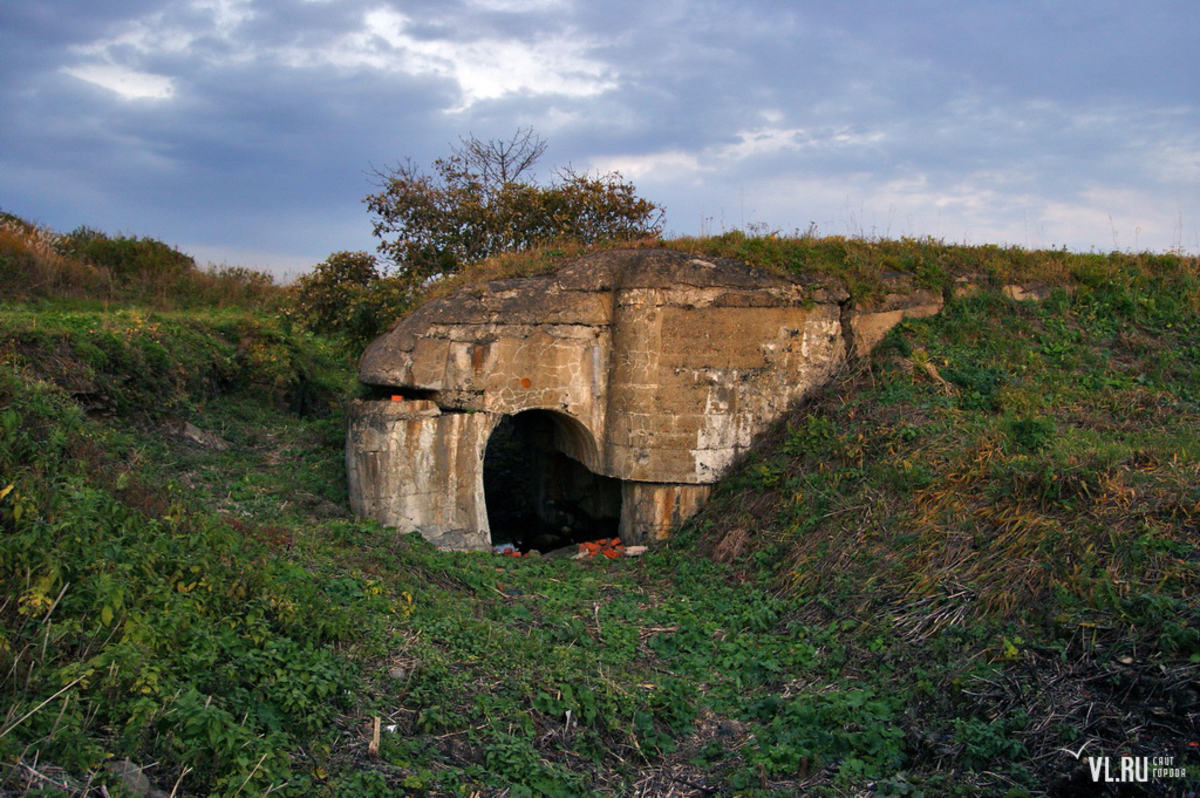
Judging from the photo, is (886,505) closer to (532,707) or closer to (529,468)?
(532,707)

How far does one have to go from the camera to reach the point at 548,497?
41.9 ft

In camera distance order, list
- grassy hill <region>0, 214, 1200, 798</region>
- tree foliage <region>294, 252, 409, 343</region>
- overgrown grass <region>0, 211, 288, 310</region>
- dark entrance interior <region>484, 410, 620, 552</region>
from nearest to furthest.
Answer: grassy hill <region>0, 214, 1200, 798</region>
dark entrance interior <region>484, 410, 620, 552</region>
tree foliage <region>294, 252, 409, 343</region>
overgrown grass <region>0, 211, 288, 310</region>

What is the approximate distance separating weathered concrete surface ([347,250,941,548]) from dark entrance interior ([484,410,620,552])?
62.8 inches

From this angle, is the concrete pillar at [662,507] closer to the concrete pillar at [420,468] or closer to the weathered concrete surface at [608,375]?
the weathered concrete surface at [608,375]

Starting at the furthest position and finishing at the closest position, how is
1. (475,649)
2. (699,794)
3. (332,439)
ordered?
(332,439)
(475,649)
(699,794)

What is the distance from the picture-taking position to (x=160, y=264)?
18.6 m

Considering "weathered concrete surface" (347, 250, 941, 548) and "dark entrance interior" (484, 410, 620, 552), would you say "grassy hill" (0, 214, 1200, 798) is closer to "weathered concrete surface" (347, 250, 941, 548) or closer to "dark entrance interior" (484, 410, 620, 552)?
"weathered concrete surface" (347, 250, 941, 548)

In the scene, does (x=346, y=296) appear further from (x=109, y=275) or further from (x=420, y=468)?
(x=109, y=275)

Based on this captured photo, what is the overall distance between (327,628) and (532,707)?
138 centimetres

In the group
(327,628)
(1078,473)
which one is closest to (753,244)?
(1078,473)

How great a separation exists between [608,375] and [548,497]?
3.75 m

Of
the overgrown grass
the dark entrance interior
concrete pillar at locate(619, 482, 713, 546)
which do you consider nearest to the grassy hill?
concrete pillar at locate(619, 482, 713, 546)

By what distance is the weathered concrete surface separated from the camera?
29.5 ft

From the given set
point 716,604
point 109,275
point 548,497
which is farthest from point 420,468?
point 109,275
